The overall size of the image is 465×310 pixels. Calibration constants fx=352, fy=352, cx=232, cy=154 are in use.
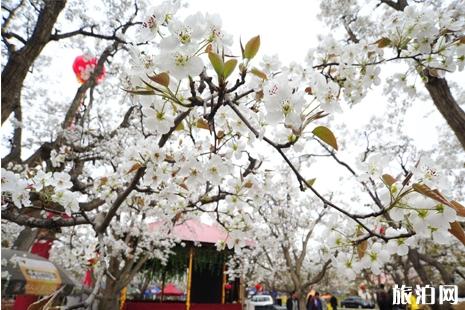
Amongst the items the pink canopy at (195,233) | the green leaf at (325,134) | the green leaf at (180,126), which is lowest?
the pink canopy at (195,233)

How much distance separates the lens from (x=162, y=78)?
902 mm

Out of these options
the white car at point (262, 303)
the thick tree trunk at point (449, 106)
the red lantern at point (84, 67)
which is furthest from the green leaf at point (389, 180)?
the white car at point (262, 303)

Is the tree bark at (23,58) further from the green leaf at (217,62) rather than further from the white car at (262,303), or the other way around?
the white car at (262,303)

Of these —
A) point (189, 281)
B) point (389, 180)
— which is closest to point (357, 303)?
point (189, 281)

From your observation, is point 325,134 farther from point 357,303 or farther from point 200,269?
point 357,303

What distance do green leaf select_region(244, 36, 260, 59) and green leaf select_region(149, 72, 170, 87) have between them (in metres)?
0.23

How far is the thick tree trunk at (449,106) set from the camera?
11.5 ft

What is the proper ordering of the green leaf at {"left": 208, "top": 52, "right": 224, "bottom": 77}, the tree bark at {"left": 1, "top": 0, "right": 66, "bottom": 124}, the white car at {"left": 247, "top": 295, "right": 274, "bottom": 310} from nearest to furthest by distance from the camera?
the green leaf at {"left": 208, "top": 52, "right": 224, "bottom": 77}
the tree bark at {"left": 1, "top": 0, "right": 66, "bottom": 124}
the white car at {"left": 247, "top": 295, "right": 274, "bottom": 310}

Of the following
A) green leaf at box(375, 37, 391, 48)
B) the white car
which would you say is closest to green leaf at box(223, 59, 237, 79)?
green leaf at box(375, 37, 391, 48)

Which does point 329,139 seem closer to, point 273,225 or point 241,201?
point 241,201

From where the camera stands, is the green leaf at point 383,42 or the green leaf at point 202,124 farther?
the green leaf at point 383,42

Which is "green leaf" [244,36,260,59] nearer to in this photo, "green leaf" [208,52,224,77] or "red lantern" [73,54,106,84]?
"green leaf" [208,52,224,77]

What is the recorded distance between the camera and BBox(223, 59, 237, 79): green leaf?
867 millimetres

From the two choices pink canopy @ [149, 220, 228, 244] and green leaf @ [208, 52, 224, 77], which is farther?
pink canopy @ [149, 220, 228, 244]
